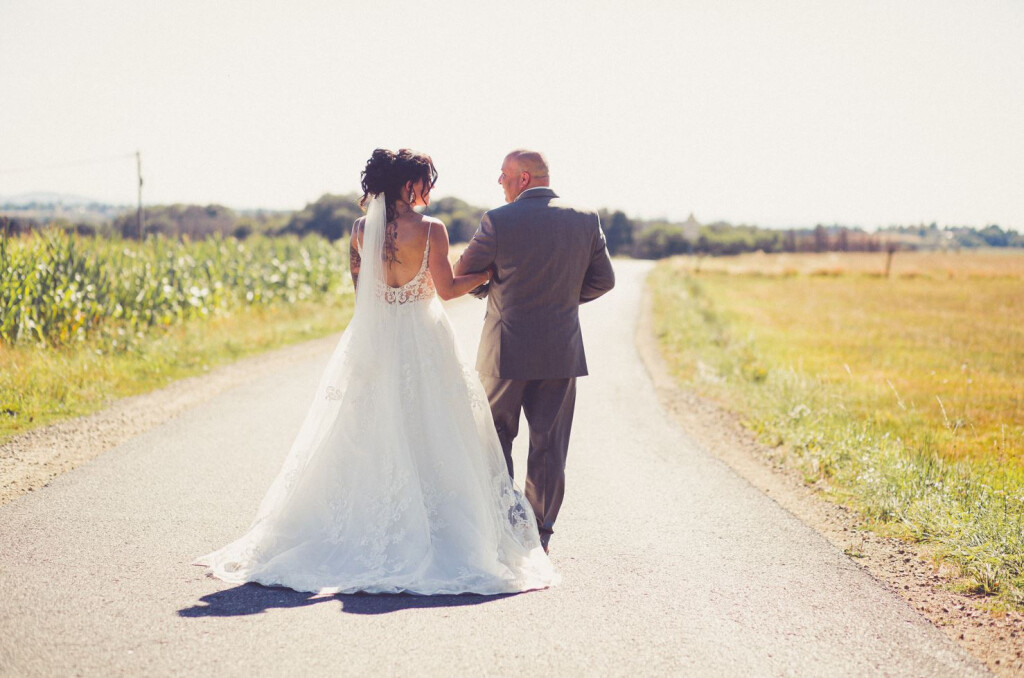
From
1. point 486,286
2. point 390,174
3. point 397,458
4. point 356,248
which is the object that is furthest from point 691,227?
point 397,458

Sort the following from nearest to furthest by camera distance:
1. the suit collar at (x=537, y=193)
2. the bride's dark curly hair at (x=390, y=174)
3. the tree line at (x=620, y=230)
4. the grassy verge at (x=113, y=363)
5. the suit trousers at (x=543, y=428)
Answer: the bride's dark curly hair at (x=390, y=174) → the suit collar at (x=537, y=193) → the suit trousers at (x=543, y=428) → the grassy verge at (x=113, y=363) → the tree line at (x=620, y=230)

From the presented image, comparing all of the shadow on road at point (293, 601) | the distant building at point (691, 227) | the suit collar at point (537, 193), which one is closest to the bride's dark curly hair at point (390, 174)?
the suit collar at point (537, 193)

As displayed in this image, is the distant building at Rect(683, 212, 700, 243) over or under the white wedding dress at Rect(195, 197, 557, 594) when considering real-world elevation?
over

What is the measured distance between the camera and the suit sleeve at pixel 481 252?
456 cm

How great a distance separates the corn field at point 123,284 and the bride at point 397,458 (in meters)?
8.28

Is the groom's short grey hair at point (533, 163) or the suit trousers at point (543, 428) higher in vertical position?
the groom's short grey hair at point (533, 163)

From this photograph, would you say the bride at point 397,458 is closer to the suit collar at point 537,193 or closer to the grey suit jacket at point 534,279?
the grey suit jacket at point 534,279

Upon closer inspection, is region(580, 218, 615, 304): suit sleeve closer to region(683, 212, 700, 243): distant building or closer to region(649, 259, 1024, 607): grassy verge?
region(649, 259, 1024, 607): grassy verge

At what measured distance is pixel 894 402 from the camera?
1108 cm

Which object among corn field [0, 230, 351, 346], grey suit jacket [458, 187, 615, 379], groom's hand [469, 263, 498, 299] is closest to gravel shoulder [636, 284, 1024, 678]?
grey suit jacket [458, 187, 615, 379]

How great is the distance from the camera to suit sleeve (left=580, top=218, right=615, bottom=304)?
4883mm

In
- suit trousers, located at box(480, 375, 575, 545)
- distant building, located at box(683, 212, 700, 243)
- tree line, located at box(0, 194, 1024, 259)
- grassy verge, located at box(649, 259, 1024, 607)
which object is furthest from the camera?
distant building, located at box(683, 212, 700, 243)

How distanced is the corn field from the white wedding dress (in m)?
8.27

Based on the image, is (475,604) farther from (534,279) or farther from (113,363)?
(113,363)
